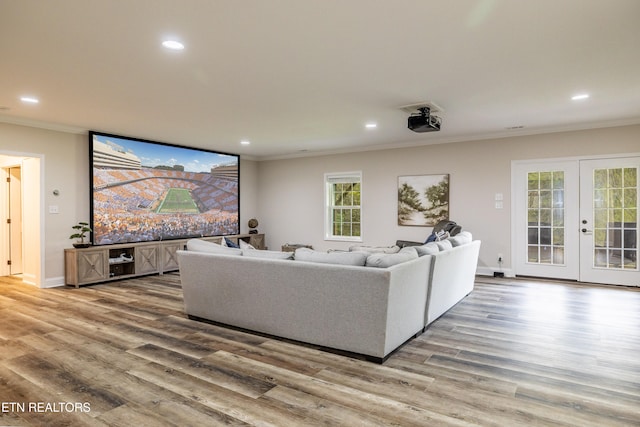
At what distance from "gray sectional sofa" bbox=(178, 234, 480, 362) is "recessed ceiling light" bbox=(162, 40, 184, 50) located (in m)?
1.91

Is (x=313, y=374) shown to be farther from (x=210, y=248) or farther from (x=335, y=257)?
(x=210, y=248)

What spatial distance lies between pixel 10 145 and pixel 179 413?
5413 mm

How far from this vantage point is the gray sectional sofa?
9.78 ft

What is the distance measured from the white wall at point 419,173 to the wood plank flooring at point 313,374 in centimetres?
265

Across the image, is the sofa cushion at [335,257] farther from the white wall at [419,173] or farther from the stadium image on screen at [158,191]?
the stadium image on screen at [158,191]

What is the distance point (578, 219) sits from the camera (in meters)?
6.09

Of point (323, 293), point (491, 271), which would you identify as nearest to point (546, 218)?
point (491, 271)

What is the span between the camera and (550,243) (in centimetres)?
632

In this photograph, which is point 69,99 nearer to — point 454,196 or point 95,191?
point 95,191

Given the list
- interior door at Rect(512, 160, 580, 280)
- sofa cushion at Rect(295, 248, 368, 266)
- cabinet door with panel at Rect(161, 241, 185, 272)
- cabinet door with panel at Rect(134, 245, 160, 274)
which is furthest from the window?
sofa cushion at Rect(295, 248, 368, 266)

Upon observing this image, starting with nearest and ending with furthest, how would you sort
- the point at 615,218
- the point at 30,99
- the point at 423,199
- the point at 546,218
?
the point at 30,99
the point at 615,218
the point at 546,218
the point at 423,199

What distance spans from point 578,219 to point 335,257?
16.2 ft

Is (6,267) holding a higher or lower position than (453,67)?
lower

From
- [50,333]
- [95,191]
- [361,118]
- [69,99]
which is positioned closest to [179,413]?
[50,333]
